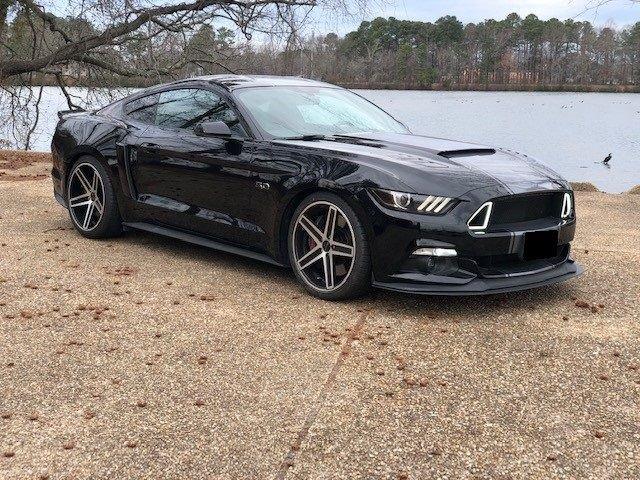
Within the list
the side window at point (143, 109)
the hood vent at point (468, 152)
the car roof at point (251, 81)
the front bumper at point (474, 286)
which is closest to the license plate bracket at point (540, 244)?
the front bumper at point (474, 286)

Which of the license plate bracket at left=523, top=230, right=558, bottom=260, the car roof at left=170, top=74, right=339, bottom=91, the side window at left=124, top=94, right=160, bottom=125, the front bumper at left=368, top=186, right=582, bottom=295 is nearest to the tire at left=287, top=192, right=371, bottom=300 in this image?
the front bumper at left=368, top=186, right=582, bottom=295

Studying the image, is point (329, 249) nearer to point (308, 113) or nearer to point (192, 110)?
point (308, 113)

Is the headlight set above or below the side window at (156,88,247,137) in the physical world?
below

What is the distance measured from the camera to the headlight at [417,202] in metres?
4.31

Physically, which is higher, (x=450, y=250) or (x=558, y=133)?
(x=450, y=250)

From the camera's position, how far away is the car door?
5219 mm

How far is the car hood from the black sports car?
1cm

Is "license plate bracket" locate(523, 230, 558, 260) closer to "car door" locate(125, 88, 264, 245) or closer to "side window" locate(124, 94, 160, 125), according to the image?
"car door" locate(125, 88, 264, 245)

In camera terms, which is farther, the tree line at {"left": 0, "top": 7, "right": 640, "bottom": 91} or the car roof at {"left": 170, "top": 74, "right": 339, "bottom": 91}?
the tree line at {"left": 0, "top": 7, "right": 640, "bottom": 91}

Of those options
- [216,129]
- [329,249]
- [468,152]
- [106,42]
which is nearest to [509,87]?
[106,42]

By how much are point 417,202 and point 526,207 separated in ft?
2.49

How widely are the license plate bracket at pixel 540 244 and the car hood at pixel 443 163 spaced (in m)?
0.29

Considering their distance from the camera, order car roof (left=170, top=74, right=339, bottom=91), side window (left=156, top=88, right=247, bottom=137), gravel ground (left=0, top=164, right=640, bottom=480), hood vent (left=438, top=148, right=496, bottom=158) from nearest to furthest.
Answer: gravel ground (left=0, top=164, right=640, bottom=480), hood vent (left=438, top=148, right=496, bottom=158), side window (left=156, top=88, right=247, bottom=137), car roof (left=170, top=74, right=339, bottom=91)

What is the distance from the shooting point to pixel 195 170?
5.50 meters
